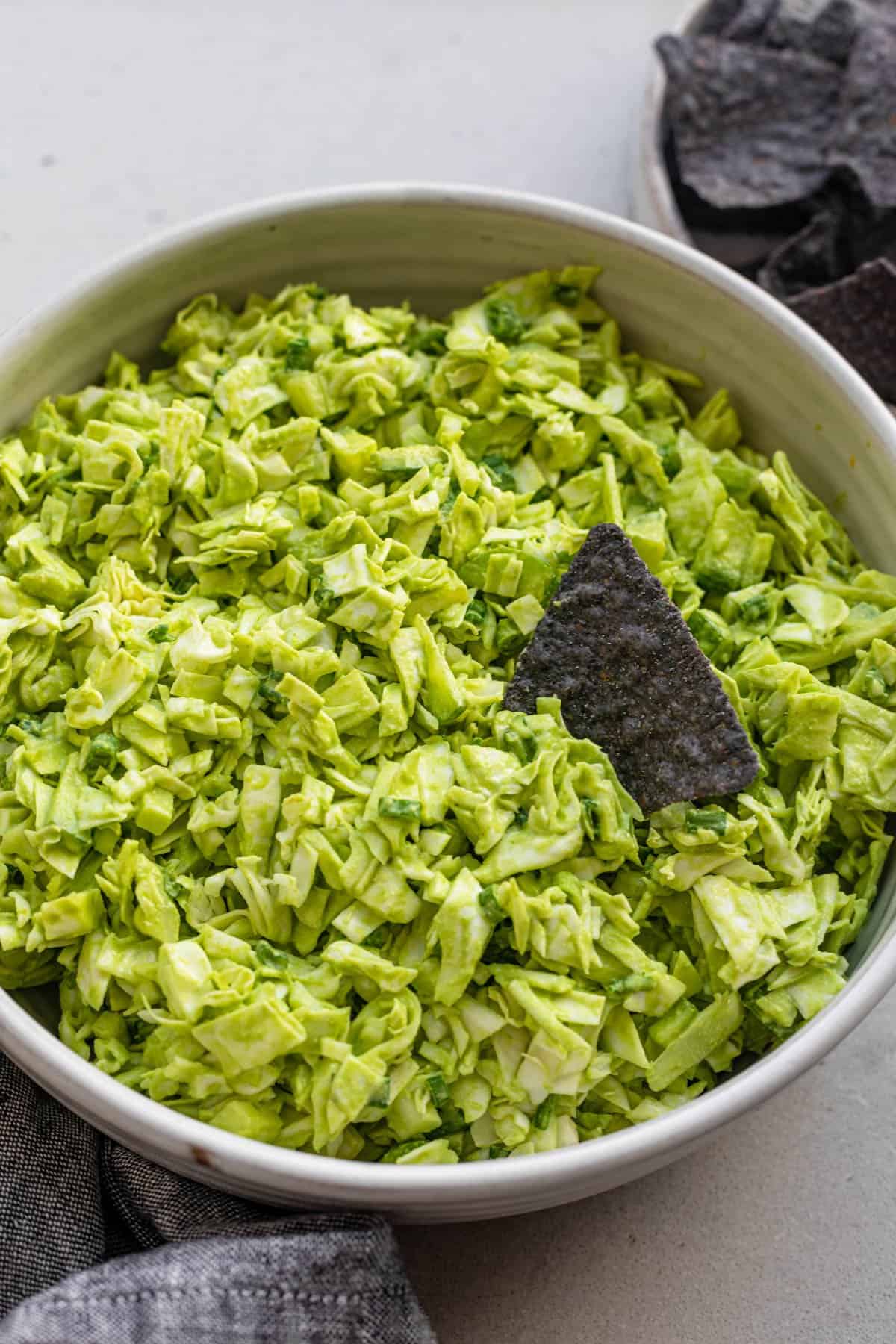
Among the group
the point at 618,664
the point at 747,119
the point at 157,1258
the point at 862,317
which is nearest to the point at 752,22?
the point at 747,119

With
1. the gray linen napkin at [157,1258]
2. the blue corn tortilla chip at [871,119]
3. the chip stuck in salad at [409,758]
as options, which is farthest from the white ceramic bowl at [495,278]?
the blue corn tortilla chip at [871,119]

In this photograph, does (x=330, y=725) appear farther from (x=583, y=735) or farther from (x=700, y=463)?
(x=700, y=463)

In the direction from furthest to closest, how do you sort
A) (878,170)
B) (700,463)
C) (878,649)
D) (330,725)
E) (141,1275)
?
(878,170) → (700,463) → (878,649) → (330,725) → (141,1275)

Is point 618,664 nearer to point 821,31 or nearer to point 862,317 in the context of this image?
point 862,317

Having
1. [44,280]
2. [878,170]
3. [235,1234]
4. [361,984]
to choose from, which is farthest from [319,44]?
[235,1234]

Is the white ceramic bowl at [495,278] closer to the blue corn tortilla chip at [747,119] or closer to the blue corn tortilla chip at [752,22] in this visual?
the blue corn tortilla chip at [747,119]

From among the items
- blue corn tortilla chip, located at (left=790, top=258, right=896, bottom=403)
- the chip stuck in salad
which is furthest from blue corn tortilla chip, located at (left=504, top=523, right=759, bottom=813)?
blue corn tortilla chip, located at (left=790, top=258, right=896, bottom=403)
